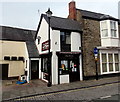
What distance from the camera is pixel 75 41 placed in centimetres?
1108

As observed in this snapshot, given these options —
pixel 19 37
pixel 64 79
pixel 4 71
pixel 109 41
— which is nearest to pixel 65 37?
pixel 64 79

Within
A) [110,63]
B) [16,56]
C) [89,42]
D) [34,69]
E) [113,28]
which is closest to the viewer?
[89,42]

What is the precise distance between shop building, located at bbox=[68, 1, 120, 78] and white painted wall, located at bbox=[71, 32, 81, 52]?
0.58 meters

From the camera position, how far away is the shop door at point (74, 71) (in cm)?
1047

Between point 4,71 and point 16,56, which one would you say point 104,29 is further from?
point 4,71

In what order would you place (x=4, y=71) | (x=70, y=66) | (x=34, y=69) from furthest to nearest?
1. (x=4, y=71)
2. (x=34, y=69)
3. (x=70, y=66)

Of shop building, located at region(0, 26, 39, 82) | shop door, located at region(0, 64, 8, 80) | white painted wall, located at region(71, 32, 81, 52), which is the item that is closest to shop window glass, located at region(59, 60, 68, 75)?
white painted wall, located at region(71, 32, 81, 52)

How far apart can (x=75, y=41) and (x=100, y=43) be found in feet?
11.5

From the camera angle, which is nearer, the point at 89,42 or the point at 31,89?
the point at 31,89

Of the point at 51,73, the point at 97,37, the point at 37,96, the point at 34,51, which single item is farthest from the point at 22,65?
the point at 97,37

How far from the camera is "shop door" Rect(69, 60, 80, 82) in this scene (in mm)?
10469

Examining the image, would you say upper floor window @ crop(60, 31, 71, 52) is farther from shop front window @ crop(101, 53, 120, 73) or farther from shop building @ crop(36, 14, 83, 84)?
shop front window @ crop(101, 53, 120, 73)

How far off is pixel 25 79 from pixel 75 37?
293 inches

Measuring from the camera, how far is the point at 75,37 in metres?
11.2
